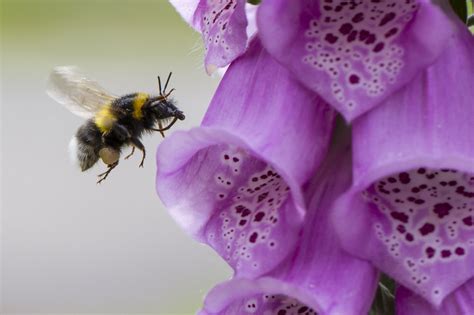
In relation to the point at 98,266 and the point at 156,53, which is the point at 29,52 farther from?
the point at 98,266

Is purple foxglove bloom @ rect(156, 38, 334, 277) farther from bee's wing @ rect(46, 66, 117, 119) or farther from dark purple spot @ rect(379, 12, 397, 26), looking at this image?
bee's wing @ rect(46, 66, 117, 119)

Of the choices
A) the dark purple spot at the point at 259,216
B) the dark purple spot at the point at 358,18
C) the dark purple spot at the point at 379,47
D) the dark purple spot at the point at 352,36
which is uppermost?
the dark purple spot at the point at 358,18

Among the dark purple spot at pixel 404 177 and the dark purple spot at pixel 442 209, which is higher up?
the dark purple spot at pixel 404 177

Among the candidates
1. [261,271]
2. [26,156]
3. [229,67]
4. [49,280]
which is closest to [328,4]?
[229,67]

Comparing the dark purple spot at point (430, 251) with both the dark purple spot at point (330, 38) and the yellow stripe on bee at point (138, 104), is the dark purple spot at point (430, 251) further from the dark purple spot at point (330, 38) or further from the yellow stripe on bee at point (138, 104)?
the yellow stripe on bee at point (138, 104)

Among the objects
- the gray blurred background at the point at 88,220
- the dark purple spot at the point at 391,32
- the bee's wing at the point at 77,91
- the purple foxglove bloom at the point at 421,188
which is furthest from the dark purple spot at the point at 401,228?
the gray blurred background at the point at 88,220

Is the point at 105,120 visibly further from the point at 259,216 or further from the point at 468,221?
the point at 468,221
